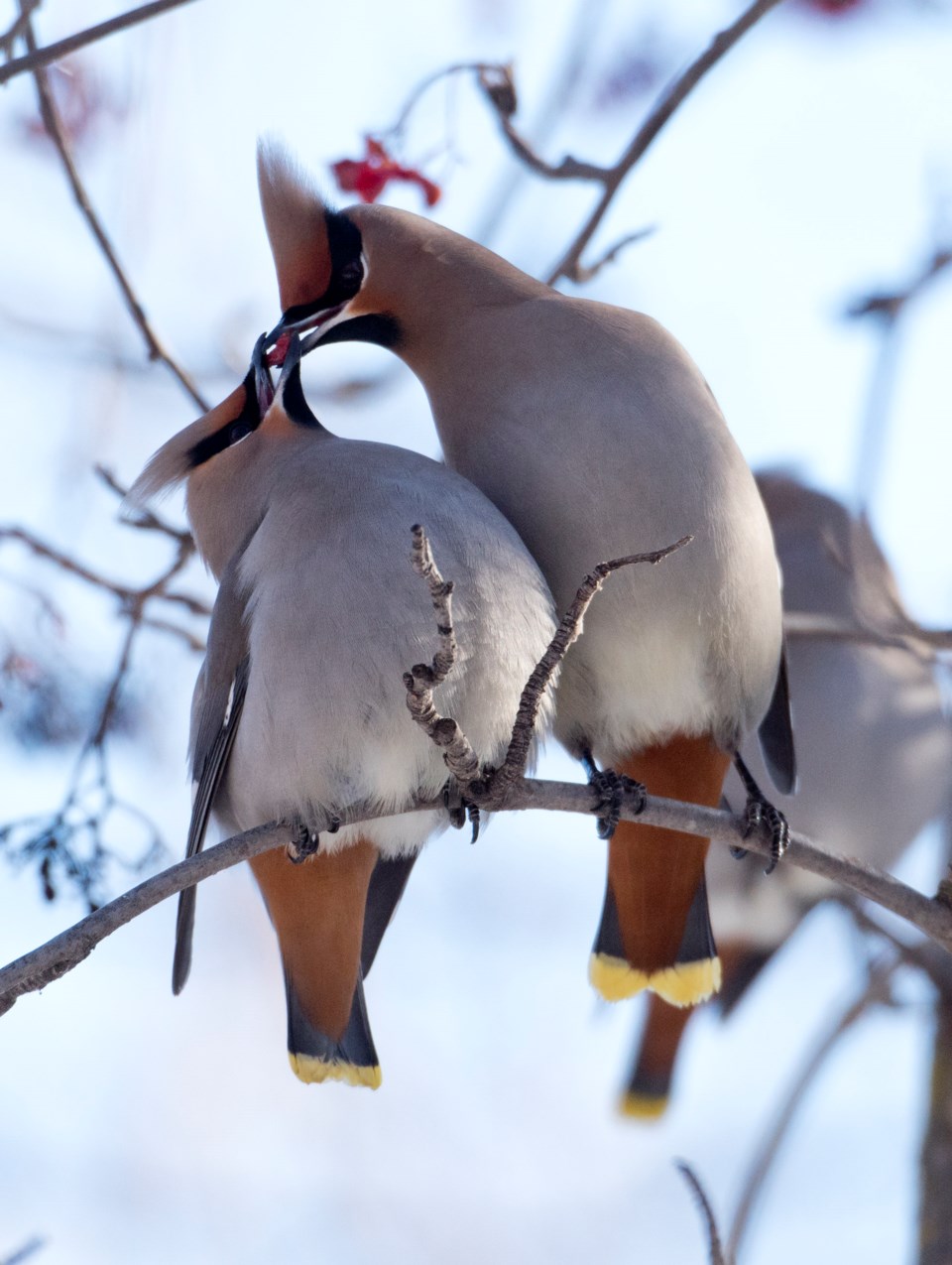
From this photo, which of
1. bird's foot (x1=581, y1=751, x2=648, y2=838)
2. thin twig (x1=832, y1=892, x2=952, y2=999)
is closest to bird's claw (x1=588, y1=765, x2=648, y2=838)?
bird's foot (x1=581, y1=751, x2=648, y2=838)

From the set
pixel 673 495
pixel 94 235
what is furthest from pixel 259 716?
pixel 94 235

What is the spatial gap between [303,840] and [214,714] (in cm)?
36

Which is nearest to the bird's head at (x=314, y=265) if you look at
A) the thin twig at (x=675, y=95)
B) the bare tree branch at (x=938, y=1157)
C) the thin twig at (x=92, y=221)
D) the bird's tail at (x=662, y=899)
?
the thin twig at (x=92, y=221)

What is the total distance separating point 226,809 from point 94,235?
1150 millimetres

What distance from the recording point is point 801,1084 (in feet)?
12.0

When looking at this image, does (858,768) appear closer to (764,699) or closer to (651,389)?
(764,699)

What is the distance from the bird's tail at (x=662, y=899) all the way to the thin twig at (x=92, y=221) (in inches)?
48.6

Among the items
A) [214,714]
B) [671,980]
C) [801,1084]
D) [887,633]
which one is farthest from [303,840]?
[887,633]

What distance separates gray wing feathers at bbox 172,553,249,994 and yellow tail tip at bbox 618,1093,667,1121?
4.49 feet

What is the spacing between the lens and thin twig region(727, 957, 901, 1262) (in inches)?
131

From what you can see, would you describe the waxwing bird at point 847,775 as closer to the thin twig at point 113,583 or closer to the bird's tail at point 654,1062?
the bird's tail at point 654,1062

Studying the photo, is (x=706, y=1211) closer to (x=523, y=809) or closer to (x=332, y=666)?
(x=523, y=809)

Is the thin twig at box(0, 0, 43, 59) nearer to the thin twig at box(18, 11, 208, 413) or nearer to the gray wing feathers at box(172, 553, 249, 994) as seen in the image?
the thin twig at box(18, 11, 208, 413)

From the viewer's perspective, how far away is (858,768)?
4.93m
